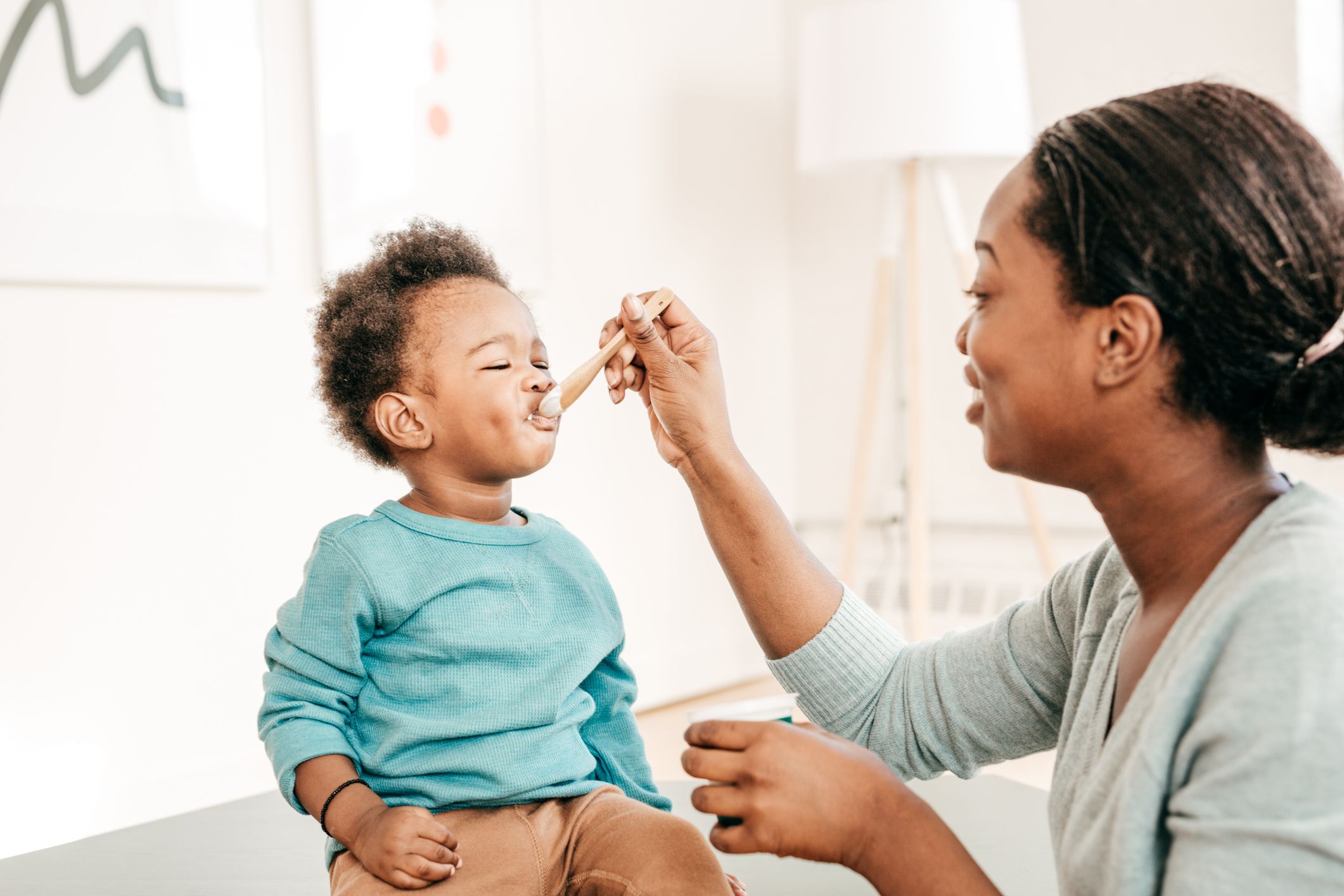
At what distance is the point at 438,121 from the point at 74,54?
2.56 feet

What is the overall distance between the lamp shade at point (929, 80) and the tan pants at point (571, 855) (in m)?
2.09

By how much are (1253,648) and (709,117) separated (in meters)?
3.00

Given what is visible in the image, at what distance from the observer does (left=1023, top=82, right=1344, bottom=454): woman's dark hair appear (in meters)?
0.77

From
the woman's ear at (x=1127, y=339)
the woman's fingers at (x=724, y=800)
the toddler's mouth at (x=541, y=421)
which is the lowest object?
the woman's fingers at (x=724, y=800)

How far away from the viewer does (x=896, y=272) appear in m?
3.66

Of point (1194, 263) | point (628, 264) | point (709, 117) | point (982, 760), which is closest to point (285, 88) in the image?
point (628, 264)

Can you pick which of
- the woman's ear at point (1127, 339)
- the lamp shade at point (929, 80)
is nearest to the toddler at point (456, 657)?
the woman's ear at point (1127, 339)

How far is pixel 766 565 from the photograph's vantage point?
117 cm

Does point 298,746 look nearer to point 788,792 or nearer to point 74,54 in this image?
point 788,792

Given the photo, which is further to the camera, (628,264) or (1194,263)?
(628,264)

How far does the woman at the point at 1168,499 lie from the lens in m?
0.70

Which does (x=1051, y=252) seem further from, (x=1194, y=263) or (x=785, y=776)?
(x=785, y=776)

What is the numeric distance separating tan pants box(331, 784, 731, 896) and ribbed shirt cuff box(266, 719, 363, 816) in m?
0.08

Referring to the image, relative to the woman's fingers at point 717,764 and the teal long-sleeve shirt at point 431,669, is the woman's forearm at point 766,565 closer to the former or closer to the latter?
the teal long-sleeve shirt at point 431,669
